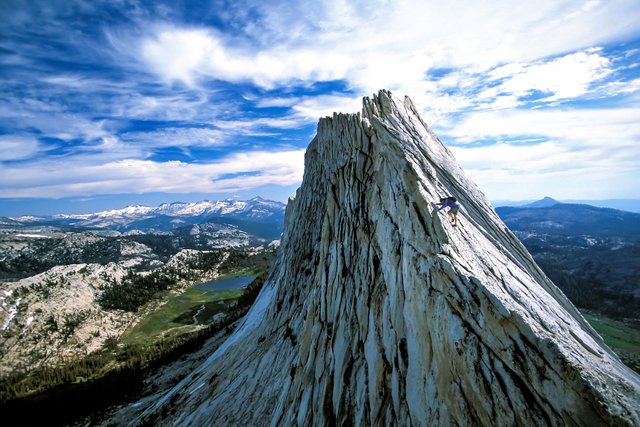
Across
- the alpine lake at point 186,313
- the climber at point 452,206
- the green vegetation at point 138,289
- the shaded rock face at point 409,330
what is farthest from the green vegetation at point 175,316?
the climber at point 452,206

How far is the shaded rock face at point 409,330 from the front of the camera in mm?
10164

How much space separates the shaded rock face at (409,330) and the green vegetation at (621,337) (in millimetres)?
70651

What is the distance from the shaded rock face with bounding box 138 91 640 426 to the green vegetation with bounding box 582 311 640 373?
7065 cm

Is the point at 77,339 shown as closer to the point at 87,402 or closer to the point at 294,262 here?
the point at 87,402

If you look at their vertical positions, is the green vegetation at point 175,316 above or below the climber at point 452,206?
below

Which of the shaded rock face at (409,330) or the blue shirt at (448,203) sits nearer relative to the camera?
the shaded rock face at (409,330)

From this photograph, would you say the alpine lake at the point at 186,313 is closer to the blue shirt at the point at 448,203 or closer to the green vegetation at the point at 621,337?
the blue shirt at the point at 448,203

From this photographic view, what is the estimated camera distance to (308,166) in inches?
1809

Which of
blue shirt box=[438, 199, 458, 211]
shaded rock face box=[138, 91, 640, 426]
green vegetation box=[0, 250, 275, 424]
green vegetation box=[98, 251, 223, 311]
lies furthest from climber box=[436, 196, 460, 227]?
green vegetation box=[98, 251, 223, 311]

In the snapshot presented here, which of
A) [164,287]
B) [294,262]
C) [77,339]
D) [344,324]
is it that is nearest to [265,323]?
[294,262]

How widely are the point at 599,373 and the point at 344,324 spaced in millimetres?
12381

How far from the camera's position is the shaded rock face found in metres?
10.2

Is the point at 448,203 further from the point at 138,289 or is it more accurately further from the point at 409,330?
the point at 138,289

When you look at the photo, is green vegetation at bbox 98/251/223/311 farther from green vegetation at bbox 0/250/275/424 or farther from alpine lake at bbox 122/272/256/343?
alpine lake at bbox 122/272/256/343
